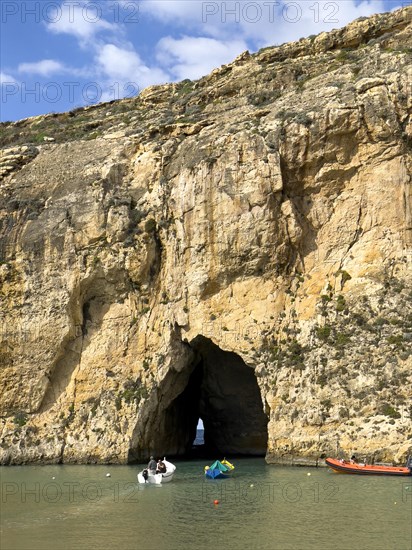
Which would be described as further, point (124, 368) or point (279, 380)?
point (124, 368)

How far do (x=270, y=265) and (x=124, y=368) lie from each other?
9908 mm

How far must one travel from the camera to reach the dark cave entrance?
38844 mm

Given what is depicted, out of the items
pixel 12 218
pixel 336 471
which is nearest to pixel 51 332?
pixel 12 218

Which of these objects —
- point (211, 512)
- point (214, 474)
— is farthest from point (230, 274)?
point (211, 512)

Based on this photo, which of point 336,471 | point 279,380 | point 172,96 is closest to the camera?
point 336,471

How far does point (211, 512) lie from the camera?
20.7 meters

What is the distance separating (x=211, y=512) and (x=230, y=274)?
16.1 m

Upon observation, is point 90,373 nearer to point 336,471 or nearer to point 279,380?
point 279,380

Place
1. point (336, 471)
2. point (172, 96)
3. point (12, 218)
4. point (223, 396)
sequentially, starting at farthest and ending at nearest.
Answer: point (172, 96), point (223, 396), point (12, 218), point (336, 471)

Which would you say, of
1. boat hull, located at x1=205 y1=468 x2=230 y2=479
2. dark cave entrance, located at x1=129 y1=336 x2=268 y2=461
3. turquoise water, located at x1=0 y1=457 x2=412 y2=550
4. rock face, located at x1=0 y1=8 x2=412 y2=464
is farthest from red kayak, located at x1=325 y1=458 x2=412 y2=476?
dark cave entrance, located at x1=129 y1=336 x2=268 y2=461

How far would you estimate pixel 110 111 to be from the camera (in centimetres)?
4884

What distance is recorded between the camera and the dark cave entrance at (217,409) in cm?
3884

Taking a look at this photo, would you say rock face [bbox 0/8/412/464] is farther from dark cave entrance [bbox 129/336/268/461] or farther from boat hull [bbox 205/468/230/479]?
boat hull [bbox 205/468/230/479]

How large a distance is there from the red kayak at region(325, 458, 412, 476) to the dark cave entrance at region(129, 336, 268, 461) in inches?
466
